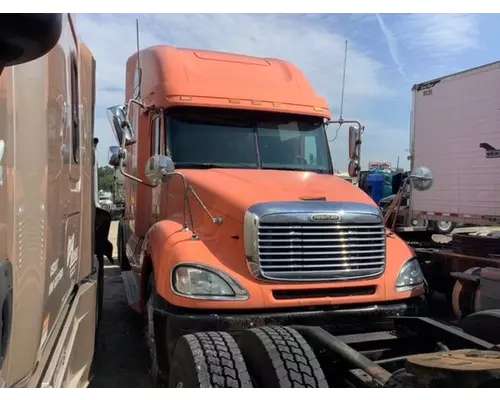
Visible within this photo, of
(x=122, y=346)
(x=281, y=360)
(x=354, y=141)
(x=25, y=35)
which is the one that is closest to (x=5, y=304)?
(x=25, y=35)

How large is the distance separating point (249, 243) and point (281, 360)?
1309 mm

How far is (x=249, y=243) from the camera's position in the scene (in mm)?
3943

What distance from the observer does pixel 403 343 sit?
147 inches

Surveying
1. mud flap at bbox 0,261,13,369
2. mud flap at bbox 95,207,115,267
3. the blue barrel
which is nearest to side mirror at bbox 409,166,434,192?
mud flap at bbox 95,207,115,267

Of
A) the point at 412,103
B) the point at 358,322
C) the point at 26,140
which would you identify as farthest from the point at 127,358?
the point at 412,103

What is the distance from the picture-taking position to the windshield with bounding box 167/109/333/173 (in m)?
5.30

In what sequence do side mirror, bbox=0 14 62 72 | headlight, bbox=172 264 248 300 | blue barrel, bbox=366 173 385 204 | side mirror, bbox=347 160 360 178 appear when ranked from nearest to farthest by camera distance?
side mirror, bbox=0 14 62 72
headlight, bbox=172 264 248 300
side mirror, bbox=347 160 360 178
blue barrel, bbox=366 173 385 204

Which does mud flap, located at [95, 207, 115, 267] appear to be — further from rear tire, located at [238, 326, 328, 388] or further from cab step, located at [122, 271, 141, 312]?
rear tire, located at [238, 326, 328, 388]

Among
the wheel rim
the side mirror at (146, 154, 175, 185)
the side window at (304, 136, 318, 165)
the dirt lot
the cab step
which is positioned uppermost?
the side window at (304, 136, 318, 165)

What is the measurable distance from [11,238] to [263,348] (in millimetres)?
1621

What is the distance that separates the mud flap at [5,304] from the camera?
154cm

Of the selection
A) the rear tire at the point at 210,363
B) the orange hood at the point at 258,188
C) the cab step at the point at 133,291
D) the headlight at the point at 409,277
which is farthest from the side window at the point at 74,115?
the headlight at the point at 409,277

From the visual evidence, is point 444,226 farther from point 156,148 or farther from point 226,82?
point 156,148

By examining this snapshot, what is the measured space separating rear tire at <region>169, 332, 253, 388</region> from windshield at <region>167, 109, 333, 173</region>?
248 centimetres
